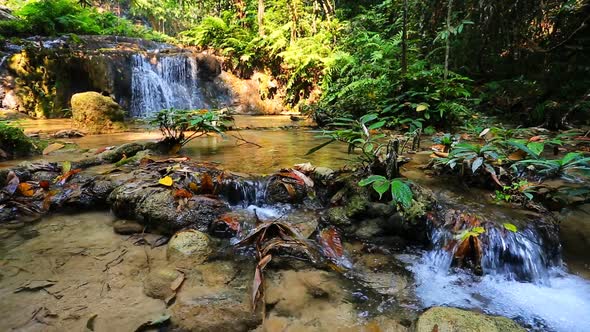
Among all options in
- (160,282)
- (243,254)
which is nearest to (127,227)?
(160,282)

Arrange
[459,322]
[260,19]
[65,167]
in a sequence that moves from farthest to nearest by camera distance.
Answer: [260,19] → [65,167] → [459,322]

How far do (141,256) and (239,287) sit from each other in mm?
839

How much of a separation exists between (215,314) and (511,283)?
2.11m

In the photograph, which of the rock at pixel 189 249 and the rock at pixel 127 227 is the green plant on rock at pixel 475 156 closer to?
the rock at pixel 189 249

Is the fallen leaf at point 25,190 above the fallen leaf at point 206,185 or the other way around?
the other way around

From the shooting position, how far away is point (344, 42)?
10859mm

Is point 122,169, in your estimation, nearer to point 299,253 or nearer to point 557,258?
point 299,253

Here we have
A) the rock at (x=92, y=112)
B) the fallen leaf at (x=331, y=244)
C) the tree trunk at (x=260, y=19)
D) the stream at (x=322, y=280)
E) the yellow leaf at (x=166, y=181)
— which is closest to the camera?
the stream at (x=322, y=280)

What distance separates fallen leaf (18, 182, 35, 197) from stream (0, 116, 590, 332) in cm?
46

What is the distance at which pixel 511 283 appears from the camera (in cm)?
243

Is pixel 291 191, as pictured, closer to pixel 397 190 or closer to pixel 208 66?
pixel 397 190

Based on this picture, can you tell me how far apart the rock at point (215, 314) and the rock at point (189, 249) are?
0.41m

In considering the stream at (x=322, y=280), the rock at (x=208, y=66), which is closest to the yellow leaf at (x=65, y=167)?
the stream at (x=322, y=280)

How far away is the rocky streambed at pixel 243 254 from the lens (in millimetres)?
1873
